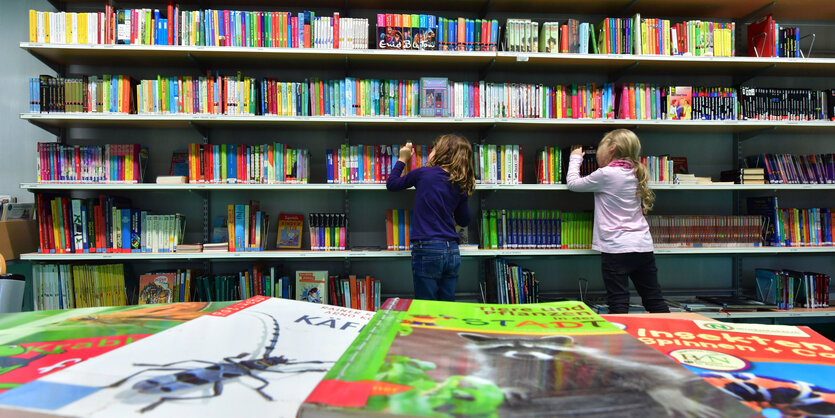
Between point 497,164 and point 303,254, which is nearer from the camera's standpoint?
point 303,254

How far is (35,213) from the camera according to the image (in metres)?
2.73

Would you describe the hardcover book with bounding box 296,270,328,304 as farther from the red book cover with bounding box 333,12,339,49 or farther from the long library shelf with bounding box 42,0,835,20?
the long library shelf with bounding box 42,0,835,20

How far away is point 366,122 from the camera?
9.20 ft

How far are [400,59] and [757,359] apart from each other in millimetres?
2702

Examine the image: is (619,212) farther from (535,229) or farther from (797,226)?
(797,226)

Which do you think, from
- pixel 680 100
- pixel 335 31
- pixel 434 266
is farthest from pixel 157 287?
pixel 680 100

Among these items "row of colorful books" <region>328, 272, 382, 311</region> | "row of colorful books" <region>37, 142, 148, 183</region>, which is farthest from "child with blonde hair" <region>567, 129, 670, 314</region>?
"row of colorful books" <region>37, 142, 148, 183</region>

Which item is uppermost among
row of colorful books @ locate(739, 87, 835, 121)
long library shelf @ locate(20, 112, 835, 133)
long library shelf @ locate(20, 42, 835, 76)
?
long library shelf @ locate(20, 42, 835, 76)

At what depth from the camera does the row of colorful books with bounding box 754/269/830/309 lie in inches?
117

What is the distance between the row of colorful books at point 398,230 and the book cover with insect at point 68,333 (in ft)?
7.07

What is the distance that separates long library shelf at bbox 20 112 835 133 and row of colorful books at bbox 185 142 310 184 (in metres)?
0.19

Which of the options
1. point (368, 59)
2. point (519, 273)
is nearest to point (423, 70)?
point (368, 59)

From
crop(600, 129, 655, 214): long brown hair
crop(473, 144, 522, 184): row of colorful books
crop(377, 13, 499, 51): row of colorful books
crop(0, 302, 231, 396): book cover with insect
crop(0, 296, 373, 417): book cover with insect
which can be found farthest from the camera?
crop(473, 144, 522, 184): row of colorful books

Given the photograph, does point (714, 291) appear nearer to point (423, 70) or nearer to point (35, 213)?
point (423, 70)
